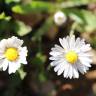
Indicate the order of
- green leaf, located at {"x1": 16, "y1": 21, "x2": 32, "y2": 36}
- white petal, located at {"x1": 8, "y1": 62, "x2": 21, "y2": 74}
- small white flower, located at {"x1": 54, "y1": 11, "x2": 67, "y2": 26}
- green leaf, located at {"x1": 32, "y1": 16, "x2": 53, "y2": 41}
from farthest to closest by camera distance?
1. green leaf, located at {"x1": 32, "y1": 16, "x2": 53, "y2": 41}
2. small white flower, located at {"x1": 54, "y1": 11, "x2": 67, "y2": 26}
3. green leaf, located at {"x1": 16, "y1": 21, "x2": 32, "y2": 36}
4. white petal, located at {"x1": 8, "y1": 62, "x2": 21, "y2": 74}

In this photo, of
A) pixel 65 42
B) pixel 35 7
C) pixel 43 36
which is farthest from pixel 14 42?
pixel 43 36

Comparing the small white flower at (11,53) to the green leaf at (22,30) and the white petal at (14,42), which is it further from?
the green leaf at (22,30)

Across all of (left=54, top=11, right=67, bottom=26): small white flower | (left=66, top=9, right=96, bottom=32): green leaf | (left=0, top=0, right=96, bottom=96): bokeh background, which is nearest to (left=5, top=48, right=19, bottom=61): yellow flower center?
(left=0, top=0, right=96, bottom=96): bokeh background

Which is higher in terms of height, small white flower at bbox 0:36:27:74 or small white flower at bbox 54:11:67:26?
small white flower at bbox 54:11:67:26

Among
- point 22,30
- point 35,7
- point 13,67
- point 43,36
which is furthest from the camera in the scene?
point 43,36

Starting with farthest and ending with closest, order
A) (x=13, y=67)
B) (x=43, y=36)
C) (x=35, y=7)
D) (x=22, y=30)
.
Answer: (x=43, y=36)
(x=35, y=7)
(x=22, y=30)
(x=13, y=67)

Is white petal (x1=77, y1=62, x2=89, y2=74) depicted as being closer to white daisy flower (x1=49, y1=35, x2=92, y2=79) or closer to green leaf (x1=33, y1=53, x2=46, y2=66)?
white daisy flower (x1=49, y1=35, x2=92, y2=79)

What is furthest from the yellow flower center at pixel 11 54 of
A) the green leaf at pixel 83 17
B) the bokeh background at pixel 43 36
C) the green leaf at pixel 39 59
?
the green leaf at pixel 83 17

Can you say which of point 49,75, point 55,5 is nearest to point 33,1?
point 55,5

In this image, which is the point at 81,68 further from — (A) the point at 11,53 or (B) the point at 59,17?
(B) the point at 59,17

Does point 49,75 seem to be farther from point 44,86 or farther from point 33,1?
point 33,1
